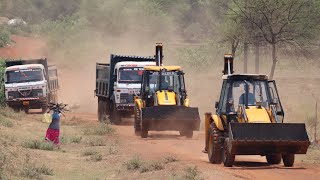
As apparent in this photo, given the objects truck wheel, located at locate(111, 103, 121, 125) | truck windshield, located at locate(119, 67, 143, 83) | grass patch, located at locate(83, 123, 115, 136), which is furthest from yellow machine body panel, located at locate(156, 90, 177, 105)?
truck wheel, located at locate(111, 103, 121, 125)

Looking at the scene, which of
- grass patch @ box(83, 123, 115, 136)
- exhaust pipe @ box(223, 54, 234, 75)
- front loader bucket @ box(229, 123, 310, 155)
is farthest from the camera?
grass patch @ box(83, 123, 115, 136)

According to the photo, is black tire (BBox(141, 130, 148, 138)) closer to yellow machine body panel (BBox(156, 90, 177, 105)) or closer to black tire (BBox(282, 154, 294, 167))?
yellow machine body panel (BBox(156, 90, 177, 105))

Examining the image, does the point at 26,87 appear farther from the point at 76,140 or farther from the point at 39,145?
the point at 39,145

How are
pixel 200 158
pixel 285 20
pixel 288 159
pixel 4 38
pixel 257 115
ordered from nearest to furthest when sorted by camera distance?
pixel 257 115 → pixel 288 159 → pixel 200 158 → pixel 285 20 → pixel 4 38

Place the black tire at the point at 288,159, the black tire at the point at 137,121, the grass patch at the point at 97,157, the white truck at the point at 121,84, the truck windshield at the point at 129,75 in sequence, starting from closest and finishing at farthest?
the black tire at the point at 288,159, the grass patch at the point at 97,157, the black tire at the point at 137,121, the white truck at the point at 121,84, the truck windshield at the point at 129,75

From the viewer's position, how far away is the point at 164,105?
2597 cm

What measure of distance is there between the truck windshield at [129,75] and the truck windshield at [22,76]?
9263 millimetres

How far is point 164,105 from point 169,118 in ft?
1.66

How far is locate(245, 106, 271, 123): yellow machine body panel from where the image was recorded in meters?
17.6

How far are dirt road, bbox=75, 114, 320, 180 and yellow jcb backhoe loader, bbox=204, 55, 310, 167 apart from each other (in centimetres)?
42

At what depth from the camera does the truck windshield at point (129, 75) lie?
107 ft

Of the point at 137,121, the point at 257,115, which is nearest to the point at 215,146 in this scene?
the point at 257,115

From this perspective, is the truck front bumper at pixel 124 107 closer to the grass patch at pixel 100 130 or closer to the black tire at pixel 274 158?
the grass patch at pixel 100 130

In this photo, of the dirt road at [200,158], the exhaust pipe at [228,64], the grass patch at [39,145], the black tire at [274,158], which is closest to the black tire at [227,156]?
the dirt road at [200,158]
